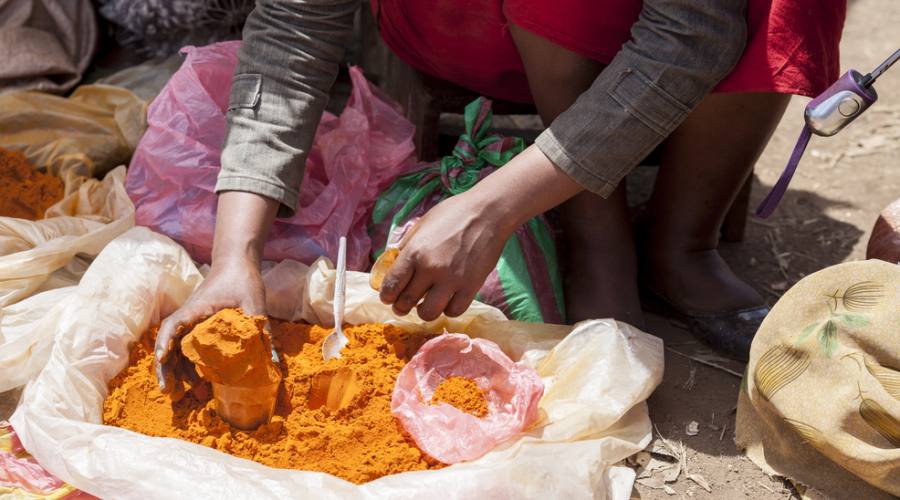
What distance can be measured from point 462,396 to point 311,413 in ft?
0.86

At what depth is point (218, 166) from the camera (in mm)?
1961

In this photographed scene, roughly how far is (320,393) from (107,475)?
0.38 metres

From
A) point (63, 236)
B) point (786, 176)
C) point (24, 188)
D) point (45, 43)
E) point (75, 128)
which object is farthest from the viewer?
point (45, 43)

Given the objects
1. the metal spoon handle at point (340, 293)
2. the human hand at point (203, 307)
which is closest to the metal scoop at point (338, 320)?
the metal spoon handle at point (340, 293)

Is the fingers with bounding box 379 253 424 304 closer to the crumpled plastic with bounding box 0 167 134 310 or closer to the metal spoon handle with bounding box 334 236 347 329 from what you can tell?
the metal spoon handle with bounding box 334 236 347 329

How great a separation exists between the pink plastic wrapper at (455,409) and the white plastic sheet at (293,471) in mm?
37

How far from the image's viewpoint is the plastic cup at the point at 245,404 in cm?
147

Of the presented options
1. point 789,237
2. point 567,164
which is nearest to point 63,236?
point 567,164

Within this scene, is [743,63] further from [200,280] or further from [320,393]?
[200,280]

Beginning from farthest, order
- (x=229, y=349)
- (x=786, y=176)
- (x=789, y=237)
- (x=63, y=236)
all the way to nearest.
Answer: (x=789, y=237)
(x=63, y=236)
(x=786, y=176)
(x=229, y=349)

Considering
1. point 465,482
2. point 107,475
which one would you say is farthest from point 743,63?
point 107,475

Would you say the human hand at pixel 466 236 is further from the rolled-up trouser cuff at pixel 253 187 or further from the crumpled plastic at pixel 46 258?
the crumpled plastic at pixel 46 258

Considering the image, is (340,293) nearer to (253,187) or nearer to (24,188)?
(253,187)

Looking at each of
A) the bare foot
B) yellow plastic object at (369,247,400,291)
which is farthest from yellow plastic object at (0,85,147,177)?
the bare foot
